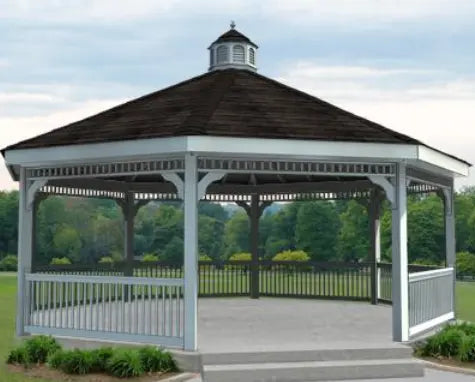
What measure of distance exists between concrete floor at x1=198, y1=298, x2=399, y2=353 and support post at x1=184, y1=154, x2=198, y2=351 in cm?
43

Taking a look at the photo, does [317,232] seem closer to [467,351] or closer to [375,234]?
[375,234]

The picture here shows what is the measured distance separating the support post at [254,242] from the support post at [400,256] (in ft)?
25.5

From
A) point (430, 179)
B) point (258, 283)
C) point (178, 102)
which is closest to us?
point (178, 102)

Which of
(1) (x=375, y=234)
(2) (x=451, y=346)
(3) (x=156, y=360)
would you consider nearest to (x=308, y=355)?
(3) (x=156, y=360)

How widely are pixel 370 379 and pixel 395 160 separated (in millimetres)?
3958

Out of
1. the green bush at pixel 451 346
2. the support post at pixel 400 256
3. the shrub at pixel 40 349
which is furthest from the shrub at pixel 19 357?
the green bush at pixel 451 346

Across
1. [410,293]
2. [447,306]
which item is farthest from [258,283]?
[410,293]

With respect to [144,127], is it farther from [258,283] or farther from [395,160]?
[258,283]

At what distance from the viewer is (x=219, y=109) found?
12.9 metres

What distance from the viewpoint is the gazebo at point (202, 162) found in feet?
38.1

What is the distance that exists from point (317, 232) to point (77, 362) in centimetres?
5998

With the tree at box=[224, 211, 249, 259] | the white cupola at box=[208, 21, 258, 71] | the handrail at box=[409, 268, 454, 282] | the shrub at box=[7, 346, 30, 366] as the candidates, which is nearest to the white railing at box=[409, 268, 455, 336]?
the handrail at box=[409, 268, 454, 282]

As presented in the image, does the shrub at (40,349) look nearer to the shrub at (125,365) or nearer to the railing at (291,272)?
the shrub at (125,365)

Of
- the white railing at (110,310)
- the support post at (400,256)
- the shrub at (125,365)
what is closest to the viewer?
the shrub at (125,365)
